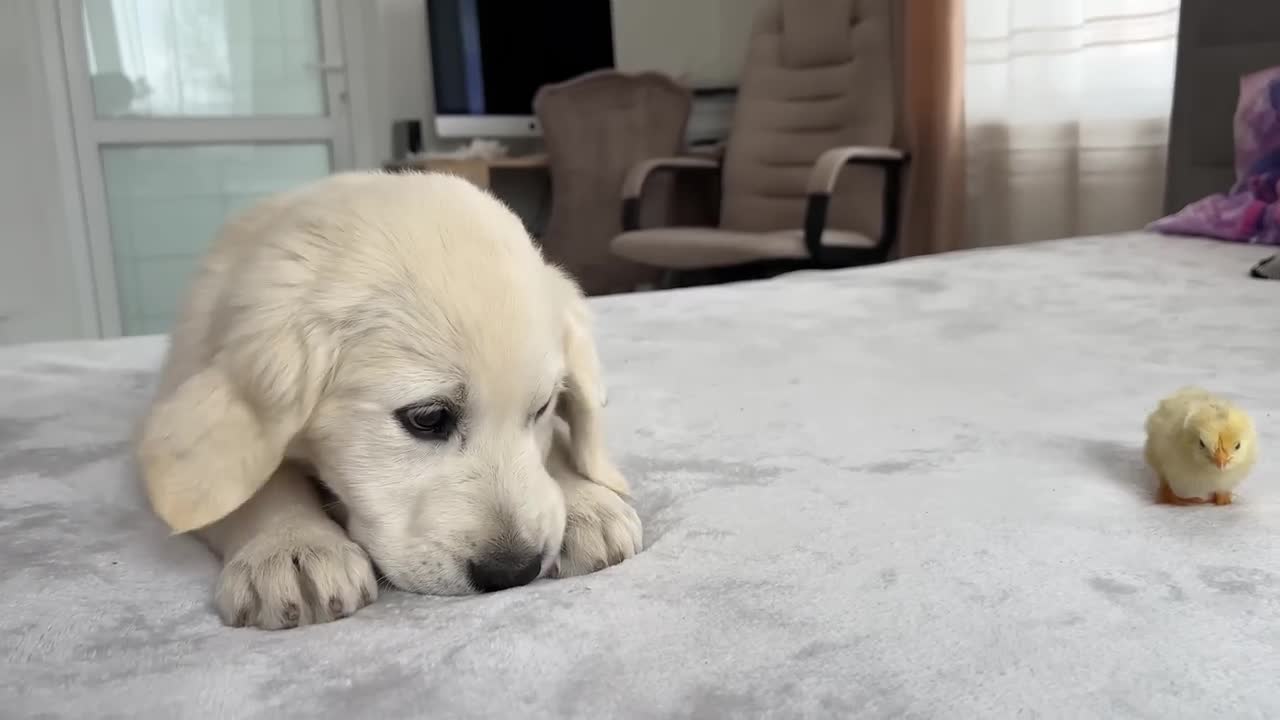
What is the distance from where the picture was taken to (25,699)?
25.4 inches

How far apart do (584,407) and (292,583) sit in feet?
1.14

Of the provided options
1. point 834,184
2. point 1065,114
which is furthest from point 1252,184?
point 834,184

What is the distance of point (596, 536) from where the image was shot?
898 mm

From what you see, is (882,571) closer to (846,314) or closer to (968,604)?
(968,604)

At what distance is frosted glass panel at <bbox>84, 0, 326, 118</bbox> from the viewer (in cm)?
501

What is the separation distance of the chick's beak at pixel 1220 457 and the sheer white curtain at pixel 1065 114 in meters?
2.99

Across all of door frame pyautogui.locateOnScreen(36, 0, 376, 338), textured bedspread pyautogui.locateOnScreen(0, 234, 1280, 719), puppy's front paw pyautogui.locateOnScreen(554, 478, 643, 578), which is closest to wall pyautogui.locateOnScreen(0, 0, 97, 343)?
door frame pyautogui.locateOnScreen(36, 0, 376, 338)

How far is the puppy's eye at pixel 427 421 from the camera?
0.86 meters

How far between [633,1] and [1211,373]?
15.7ft

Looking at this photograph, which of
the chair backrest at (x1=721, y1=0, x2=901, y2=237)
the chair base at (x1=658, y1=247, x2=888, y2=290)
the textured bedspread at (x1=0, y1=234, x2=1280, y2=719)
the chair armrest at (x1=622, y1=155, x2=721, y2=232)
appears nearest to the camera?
the textured bedspread at (x1=0, y1=234, x2=1280, y2=719)

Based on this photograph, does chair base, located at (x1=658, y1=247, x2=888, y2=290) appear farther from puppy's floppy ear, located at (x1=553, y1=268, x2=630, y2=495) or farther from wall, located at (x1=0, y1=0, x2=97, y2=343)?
wall, located at (x1=0, y1=0, x2=97, y2=343)

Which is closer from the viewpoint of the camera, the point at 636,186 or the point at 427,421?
the point at 427,421

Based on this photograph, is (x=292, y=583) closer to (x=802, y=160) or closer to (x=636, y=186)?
(x=636, y=186)

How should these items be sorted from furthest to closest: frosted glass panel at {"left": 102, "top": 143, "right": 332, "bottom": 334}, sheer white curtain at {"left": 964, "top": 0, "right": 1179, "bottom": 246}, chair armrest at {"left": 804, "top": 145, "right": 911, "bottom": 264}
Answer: frosted glass panel at {"left": 102, "top": 143, "right": 332, "bottom": 334} → chair armrest at {"left": 804, "top": 145, "right": 911, "bottom": 264} → sheer white curtain at {"left": 964, "top": 0, "right": 1179, "bottom": 246}
